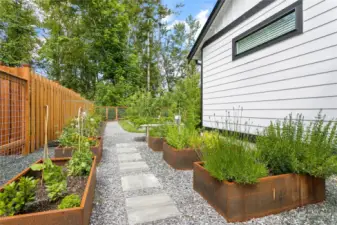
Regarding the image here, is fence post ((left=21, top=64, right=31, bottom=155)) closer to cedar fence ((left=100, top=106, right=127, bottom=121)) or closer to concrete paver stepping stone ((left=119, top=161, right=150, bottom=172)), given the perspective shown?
concrete paver stepping stone ((left=119, top=161, right=150, bottom=172))

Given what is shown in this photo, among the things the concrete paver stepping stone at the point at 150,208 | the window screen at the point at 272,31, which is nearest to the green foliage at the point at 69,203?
the concrete paver stepping stone at the point at 150,208

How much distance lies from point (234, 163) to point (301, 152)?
79 cm

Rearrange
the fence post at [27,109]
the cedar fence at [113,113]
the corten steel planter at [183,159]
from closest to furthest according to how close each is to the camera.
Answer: the corten steel planter at [183,159] → the fence post at [27,109] → the cedar fence at [113,113]

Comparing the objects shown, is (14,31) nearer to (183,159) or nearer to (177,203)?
(183,159)

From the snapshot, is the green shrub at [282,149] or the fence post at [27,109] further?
the fence post at [27,109]

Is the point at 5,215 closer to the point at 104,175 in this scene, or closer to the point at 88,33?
the point at 104,175

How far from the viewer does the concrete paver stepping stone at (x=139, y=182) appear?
2.65 meters

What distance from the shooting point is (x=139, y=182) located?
2.82m

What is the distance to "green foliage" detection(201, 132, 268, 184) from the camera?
5.87 feet

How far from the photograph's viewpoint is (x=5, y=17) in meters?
10.6

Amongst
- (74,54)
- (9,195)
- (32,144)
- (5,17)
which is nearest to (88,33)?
(74,54)

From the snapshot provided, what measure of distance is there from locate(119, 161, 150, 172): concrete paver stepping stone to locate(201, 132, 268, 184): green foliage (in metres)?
1.73

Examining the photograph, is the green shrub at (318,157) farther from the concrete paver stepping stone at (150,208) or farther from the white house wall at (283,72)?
the concrete paver stepping stone at (150,208)

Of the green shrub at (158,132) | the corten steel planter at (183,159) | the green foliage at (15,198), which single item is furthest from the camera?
Answer: the green shrub at (158,132)
